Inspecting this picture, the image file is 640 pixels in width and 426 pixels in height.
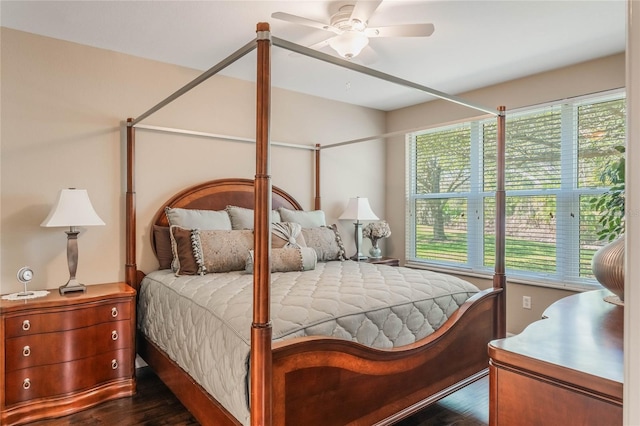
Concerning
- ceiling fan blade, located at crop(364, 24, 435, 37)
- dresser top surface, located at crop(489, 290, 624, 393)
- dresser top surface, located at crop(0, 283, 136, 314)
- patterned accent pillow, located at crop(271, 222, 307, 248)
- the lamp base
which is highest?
ceiling fan blade, located at crop(364, 24, 435, 37)

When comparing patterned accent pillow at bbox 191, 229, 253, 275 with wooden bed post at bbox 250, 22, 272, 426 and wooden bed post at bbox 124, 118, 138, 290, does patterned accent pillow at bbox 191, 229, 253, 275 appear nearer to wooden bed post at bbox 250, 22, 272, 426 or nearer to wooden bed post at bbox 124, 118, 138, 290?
wooden bed post at bbox 124, 118, 138, 290

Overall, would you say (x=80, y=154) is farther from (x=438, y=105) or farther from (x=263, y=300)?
(x=438, y=105)

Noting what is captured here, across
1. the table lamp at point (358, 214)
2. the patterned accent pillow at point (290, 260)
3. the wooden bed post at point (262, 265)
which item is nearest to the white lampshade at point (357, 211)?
the table lamp at point (358, 214)

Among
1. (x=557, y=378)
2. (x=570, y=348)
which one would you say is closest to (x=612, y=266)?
(x=570, y=348)

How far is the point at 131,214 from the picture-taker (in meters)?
2.94

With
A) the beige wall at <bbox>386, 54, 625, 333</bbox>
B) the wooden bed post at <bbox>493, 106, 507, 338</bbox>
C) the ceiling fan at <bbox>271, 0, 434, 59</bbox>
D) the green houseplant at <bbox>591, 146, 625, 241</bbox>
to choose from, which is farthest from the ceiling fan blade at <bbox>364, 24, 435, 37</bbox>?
the beige wall at <bbox>386, 54, 625, 333</bbox>

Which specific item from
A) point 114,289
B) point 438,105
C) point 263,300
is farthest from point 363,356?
point 438,105

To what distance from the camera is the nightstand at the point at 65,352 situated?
7.36 feet

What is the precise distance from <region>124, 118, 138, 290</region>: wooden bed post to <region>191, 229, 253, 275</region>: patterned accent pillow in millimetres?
486

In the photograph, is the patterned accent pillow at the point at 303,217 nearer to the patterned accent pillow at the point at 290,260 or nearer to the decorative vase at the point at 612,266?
the patterned accent pillow at the point at 290,260

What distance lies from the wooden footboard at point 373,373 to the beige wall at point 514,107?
124 centimetres

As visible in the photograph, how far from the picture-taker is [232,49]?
2914mm

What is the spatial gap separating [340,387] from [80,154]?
2.47 metres

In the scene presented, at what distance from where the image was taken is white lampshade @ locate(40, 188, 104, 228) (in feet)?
8.02
